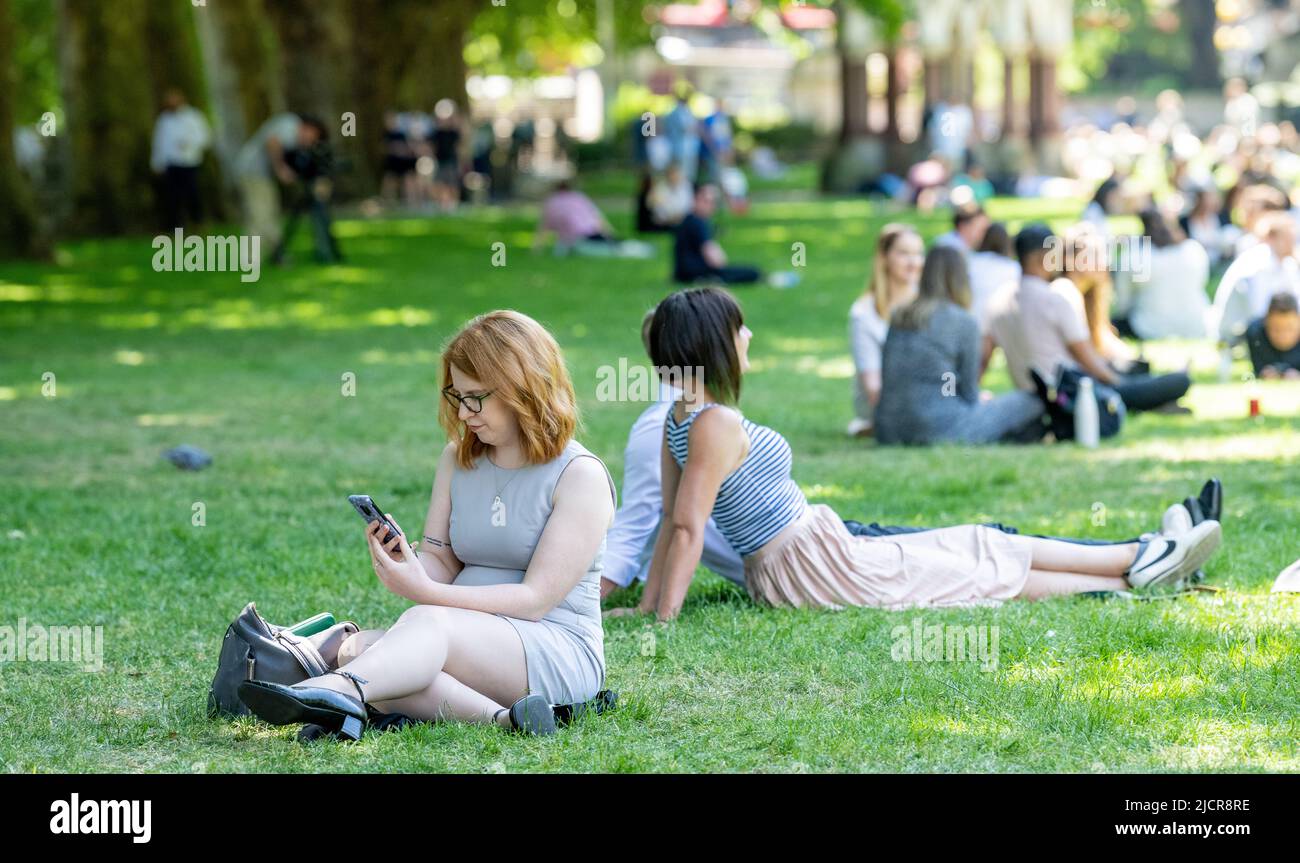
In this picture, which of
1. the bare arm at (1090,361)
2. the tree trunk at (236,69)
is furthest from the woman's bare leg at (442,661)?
the tree trunk at (236,69)

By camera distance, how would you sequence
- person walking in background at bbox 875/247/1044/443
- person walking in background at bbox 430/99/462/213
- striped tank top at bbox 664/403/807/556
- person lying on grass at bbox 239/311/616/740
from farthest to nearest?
person walking in background at bbox 430/99/462/213 → person walking in background at bbox 875/247/1044/443 → striped tank top at bbox 664/403/807/556 → person lying on grass at bbox 239/311/616/740

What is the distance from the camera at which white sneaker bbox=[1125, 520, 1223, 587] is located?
6.91m

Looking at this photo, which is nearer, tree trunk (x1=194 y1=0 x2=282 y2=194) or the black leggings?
the black leggings

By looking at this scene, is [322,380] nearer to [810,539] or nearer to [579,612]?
[810,539]

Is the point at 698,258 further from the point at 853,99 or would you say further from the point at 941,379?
the point at 853,99

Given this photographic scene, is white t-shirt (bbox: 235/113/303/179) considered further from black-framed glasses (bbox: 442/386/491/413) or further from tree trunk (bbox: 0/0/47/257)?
black-framed glasses (bbox: 442/386/491/413)

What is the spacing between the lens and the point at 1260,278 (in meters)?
14.0

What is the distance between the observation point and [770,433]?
22.3ft

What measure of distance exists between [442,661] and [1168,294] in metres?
12.0

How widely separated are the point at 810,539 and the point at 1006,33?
4053 cm

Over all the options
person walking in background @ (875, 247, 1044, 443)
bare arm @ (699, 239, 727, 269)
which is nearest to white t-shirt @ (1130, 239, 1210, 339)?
person walking in background @ (875, 247, 1044, 443)

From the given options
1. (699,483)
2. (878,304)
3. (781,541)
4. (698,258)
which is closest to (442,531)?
(699,483)

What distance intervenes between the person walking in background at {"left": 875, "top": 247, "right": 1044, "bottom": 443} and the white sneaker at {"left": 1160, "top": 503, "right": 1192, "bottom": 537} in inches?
113

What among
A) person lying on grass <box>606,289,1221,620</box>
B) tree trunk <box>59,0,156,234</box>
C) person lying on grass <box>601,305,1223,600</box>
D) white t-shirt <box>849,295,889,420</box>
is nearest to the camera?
person lying on grass <box>606,289,1221,620</box>
